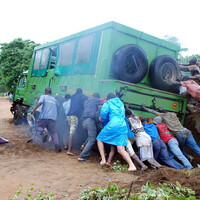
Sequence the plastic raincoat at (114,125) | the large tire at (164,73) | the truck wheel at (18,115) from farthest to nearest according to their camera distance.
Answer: the truck wheel at (18,115), the large tire at (164,73), the plastic raincoat at (114,125)

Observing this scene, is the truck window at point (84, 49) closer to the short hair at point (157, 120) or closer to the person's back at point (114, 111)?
the person's back at point (114, 111)

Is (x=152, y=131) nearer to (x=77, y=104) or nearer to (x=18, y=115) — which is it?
(x=77, y=104)

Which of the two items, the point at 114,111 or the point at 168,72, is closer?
the point at 114,111

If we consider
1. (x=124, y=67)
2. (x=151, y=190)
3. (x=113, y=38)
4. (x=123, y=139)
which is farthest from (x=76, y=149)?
(x=151, y=190)

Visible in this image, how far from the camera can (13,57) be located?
21562 millimetres

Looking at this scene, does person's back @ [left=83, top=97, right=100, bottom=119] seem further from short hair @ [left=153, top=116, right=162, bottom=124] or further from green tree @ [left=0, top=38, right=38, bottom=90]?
green tree @ [left=0, top=38, right=38, bottom=90]

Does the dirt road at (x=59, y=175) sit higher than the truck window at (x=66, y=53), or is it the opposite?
the truck window at (x=66, y=53)

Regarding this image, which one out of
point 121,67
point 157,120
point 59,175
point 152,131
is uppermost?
point 121,67

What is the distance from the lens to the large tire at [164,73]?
5.82m

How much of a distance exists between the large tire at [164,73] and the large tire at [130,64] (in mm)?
356

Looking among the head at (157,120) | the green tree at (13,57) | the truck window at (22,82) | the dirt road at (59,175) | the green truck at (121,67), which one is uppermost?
the green tree at (13,57)

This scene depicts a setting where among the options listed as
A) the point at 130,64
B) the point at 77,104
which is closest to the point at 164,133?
the point at 130,64

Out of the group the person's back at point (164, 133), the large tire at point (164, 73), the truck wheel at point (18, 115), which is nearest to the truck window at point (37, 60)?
the truck wheel at point (18, 115)

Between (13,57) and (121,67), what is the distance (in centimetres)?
1878
